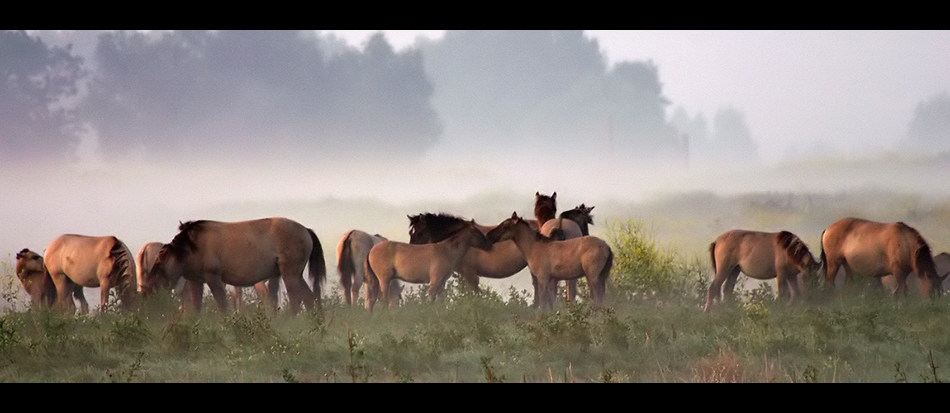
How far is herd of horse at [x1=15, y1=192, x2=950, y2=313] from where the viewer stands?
13.9 m

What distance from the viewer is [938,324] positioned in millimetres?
12562

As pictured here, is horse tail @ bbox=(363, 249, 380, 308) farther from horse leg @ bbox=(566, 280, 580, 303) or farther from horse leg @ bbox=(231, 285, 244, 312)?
horse leg @ bbox=(566, 280, 580, 303)

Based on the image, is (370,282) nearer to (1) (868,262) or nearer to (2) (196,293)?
(2) (196,293)

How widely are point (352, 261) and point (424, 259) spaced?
1.68m

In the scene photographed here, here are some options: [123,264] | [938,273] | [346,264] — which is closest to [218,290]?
[123,264]

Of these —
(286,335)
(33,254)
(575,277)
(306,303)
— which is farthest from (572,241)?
(33,254)

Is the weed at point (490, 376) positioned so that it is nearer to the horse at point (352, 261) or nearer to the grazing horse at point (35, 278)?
the horse at point (352, 261)

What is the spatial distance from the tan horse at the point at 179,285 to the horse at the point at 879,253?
9.08 m

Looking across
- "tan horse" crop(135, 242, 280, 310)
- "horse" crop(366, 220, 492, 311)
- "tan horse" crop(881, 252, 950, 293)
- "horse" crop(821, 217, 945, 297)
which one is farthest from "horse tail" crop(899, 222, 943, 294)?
"tan horse" crop(135, 242, 280, 310)

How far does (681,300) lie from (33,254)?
35.9 ft

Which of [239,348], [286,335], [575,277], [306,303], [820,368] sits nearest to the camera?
[820,368]

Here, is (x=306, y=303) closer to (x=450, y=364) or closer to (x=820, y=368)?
(x=450, y=364)

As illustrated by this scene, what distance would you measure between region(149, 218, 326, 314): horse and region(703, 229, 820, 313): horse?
6.69 metres

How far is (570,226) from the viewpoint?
17.1 meters
